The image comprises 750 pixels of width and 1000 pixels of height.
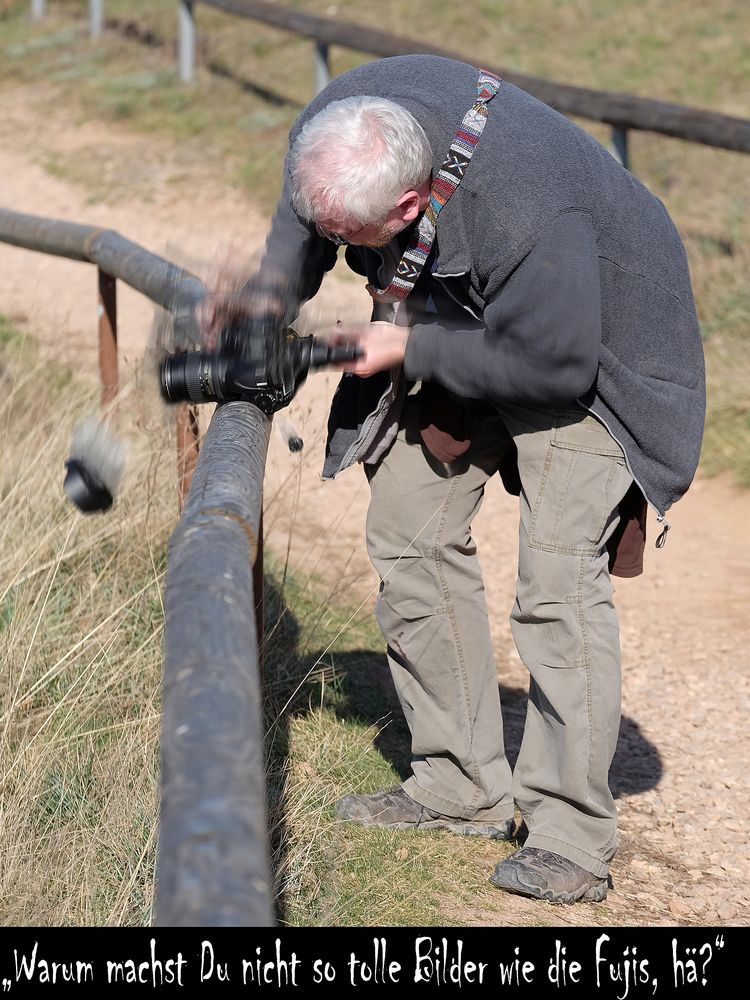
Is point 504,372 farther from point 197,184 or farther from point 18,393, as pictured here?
point 197,184

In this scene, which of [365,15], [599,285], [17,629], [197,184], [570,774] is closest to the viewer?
[599,285]

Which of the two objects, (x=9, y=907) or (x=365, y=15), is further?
(x=365, y=15)

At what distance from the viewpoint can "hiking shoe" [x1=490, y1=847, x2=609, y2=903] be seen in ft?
9.66

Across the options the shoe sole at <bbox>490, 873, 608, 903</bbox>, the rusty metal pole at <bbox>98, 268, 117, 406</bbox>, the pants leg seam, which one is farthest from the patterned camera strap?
the rusty metal pole at <bbox>98, 268, 117, 406</bbox>

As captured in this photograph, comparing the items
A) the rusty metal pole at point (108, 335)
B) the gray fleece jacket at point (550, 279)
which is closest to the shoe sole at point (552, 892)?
the gray fleece jacket at point (550, 279)

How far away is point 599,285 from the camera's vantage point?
258cm

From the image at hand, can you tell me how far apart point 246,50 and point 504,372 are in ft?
44.8

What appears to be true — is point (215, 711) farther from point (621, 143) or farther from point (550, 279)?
point (621, 143)

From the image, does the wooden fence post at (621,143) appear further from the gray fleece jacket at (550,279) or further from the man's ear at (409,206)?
the man's ear at (409,206)

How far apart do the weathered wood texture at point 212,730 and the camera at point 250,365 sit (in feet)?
1.85

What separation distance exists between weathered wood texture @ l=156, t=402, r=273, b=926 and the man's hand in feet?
2.27

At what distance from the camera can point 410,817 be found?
3289mm

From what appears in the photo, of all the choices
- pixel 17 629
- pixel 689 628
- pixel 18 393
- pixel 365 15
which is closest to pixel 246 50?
pixel 365 15

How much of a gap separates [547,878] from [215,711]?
5.49 ft
